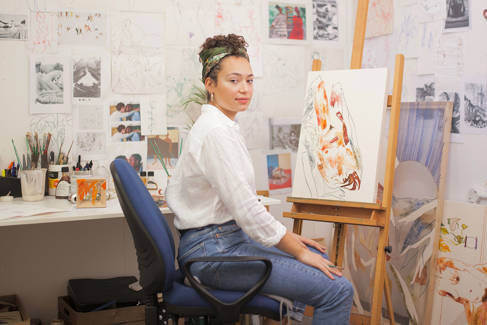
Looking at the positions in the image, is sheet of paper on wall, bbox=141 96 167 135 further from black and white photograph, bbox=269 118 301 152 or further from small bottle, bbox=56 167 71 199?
black and white photograph, bbox=269 118 301 152

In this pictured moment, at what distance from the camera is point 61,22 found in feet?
8.27

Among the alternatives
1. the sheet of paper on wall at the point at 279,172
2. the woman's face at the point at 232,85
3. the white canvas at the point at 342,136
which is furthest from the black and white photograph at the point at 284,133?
the woman's face at the point at 232,85

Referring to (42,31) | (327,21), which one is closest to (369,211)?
(327,21)

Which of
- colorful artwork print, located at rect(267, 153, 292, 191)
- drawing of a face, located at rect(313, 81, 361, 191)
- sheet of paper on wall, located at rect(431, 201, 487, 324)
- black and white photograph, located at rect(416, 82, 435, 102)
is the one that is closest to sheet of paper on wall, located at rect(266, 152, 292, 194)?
colorful artwork print, located at rect(267, 153, 292, 191)

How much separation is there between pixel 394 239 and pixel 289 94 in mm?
1043

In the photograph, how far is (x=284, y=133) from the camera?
301 cm

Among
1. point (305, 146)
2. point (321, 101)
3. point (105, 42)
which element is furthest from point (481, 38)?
point (105, 42)

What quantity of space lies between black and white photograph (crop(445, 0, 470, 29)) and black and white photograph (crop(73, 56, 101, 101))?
1.70m

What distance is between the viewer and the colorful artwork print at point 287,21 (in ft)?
9.66

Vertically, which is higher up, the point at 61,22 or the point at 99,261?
the point at 61,22

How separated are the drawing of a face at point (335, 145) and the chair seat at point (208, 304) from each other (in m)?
0.77

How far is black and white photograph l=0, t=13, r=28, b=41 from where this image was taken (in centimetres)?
243

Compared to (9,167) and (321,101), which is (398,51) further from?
(9,167)

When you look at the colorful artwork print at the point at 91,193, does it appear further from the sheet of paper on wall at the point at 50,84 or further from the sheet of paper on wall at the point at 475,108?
the sheet of paper on wall at the point at 475,108
